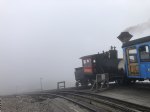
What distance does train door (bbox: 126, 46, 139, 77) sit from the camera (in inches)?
776

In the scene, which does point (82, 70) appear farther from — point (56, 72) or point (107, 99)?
point (56, 72)

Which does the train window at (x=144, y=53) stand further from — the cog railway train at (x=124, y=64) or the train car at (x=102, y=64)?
the train car at (x=102, y=64)

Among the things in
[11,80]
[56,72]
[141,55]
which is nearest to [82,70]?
[141,55]

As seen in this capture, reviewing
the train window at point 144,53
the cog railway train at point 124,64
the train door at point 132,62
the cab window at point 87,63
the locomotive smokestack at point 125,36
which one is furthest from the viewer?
the locomotive smokestack at point 125,36

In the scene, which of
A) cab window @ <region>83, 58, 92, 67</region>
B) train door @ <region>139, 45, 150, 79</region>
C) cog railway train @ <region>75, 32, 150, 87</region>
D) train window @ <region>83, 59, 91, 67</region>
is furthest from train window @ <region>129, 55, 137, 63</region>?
train window @ <region>83, 59, 91, 67</region>

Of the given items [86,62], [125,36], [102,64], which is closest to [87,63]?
[86,62]

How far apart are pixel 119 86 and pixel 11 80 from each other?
53.6m

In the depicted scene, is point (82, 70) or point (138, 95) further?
point (82, 70)

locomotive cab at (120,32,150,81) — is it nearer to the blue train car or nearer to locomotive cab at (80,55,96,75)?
the blue train car

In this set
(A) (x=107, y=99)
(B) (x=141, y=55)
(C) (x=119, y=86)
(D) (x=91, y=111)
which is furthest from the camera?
(C) (x=119, y=86)

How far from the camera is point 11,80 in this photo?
73500mm

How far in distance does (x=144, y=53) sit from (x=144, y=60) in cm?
41

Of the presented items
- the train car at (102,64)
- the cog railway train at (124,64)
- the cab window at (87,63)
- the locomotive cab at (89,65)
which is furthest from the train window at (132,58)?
the cab window at (87,63)

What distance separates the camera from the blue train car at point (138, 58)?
60.3 ft
